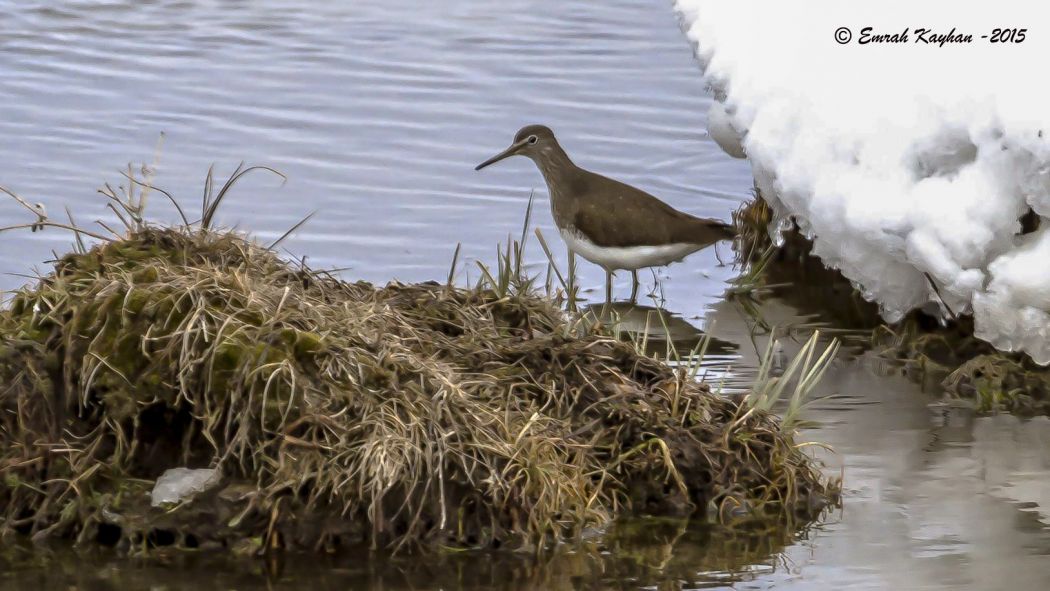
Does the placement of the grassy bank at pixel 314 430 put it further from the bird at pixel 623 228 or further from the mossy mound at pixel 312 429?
the bird at pixel 623 228

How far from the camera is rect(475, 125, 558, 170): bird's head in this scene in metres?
11.1

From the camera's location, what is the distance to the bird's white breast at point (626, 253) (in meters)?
9.95

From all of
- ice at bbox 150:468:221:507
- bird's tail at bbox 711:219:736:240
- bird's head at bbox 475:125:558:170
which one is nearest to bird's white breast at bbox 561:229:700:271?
bird's tail at bbox 711:219:736:240

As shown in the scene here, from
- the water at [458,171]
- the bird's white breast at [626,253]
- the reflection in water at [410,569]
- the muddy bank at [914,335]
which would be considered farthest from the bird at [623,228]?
the reflection in water at [410,569]

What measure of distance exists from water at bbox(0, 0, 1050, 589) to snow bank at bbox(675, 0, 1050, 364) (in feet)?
1.74

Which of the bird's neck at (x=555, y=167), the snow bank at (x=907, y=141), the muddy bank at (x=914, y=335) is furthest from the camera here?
the bird's neck at (x=555, y=167)

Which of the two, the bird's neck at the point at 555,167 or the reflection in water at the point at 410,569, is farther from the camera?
the bird's neck at the point at 555,167

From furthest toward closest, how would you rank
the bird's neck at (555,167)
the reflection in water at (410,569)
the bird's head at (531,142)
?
the bird's head at (531,142), the bird's neck at (555,167), the reflection in water at (410,569)

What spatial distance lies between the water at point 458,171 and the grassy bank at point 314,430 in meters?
0.16

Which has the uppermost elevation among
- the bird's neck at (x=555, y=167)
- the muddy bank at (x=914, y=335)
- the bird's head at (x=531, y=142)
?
the bird's head at (x=531, y=142)

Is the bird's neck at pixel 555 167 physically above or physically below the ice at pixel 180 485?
above

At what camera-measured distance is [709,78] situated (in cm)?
1022

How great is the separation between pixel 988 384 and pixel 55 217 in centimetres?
559

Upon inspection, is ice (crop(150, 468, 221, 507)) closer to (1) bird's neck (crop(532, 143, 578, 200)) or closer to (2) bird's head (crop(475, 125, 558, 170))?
(1) bird's neck (crop(532, 143, 578, 200))
